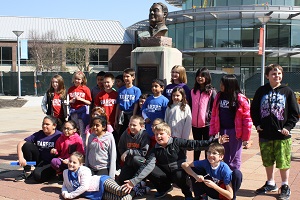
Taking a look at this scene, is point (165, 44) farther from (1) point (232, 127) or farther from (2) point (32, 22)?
(2) point (32, 22)

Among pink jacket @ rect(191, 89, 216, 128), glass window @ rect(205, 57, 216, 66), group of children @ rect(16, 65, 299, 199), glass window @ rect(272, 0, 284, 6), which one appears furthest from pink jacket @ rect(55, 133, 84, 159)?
glass window @ rect(272, 0, 284, 6)

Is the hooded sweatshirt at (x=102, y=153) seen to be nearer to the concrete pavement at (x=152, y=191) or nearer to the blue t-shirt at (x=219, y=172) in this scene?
the concrete pavement at (x=152, y=191)

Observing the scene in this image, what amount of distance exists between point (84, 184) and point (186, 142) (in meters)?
1.53

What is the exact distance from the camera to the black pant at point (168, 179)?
5180 mm

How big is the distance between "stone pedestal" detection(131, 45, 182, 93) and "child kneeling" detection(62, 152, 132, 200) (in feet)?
14.7

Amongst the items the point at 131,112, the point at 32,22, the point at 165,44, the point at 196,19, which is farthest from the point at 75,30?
the point at 131,112

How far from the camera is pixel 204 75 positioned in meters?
6.08

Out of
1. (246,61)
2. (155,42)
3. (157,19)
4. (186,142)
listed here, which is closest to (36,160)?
(186,142)

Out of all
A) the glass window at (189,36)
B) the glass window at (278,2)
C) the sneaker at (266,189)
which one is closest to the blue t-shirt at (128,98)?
the sneaker at (266,189)

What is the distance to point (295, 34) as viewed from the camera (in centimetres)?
3578

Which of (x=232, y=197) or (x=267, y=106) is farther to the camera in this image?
(x=267, y=106)

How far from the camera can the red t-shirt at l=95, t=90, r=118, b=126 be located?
268 inches

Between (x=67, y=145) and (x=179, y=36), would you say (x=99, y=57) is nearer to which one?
(x=179, y=36)

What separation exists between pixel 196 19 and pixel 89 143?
33.6 meters
